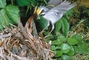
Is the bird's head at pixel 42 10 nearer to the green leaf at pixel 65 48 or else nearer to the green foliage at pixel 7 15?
the green foliage at pixel 7 15

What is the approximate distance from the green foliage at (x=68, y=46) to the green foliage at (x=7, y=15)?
1.12 ft

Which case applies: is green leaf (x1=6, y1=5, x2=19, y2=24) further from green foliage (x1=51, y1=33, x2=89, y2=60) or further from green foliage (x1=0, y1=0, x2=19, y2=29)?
green foliage (x1=51, y1=33, x2=89, y2=60)

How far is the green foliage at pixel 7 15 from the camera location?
1.95 metres

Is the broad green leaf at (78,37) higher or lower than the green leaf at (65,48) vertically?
higher

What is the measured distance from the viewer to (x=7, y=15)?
1.98 metres

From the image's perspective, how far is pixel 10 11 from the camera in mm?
1985

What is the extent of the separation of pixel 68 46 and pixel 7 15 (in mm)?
477

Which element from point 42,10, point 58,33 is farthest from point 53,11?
point 58,33

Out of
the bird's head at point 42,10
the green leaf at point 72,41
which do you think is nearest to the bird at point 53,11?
the bird's head at point 42,10

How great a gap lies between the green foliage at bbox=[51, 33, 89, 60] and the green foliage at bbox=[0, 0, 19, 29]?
341 mm

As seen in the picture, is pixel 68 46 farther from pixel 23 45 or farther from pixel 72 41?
pixel 23 45

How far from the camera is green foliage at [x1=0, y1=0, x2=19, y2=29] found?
6.40ft

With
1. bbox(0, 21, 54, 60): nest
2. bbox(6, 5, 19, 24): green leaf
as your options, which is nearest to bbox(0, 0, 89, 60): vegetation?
bbox(6, 5, 19, 24): green leaf

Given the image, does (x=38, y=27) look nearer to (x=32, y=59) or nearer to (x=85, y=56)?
(x=85, y=56)
